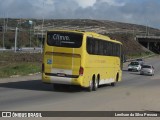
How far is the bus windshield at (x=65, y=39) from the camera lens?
26.9 metres

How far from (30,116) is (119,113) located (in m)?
3.57

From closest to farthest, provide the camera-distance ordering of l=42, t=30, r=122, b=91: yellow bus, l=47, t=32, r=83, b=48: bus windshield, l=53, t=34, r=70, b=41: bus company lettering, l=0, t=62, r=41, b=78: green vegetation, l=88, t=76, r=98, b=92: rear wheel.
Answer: l=42, t=30, r=122, b=91: yellow bus, l=47, t=32, r=83, b=48: bus windshield, l=53, t=34, r=70, b=41: bus company lettering, l=88, t=76, r=98, b=92: rear wheel, l=0, t=62, r=41, b=78: green vegetation

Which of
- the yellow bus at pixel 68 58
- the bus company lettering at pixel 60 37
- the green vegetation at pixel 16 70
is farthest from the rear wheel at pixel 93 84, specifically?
the green vegetation at pixel 16 70

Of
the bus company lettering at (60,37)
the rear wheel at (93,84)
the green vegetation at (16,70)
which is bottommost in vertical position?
the green vegetation at (16,70)

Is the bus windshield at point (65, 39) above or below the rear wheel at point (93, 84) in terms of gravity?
above

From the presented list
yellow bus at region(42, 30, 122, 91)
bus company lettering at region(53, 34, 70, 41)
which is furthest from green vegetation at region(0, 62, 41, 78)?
bus company lettering at region(53, 34, 70, 41)

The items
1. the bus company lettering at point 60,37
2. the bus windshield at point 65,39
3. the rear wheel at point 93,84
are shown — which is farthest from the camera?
the rear wheel at point 93,84

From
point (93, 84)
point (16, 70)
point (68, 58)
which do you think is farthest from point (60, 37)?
point (16, 70)

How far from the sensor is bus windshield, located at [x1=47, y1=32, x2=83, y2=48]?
26.9m

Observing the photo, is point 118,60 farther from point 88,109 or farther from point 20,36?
point 20,36

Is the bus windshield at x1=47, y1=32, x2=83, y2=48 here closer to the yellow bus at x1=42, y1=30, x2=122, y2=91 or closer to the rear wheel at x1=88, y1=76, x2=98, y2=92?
the yellow bus at x1=42, y1=30, x2=122, y2=91

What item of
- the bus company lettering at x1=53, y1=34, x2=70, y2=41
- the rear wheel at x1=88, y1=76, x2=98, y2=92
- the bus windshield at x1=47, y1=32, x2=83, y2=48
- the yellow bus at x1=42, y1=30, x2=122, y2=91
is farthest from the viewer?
the rear wheel at x1=88, y1=76, x2=98, y2=92

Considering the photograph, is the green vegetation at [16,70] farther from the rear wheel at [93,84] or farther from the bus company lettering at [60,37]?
the bus company lettering at [60,37]

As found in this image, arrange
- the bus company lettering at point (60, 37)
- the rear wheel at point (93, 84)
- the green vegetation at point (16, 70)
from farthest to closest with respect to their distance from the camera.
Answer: the green vegetation at point (16, 70) → the rear wheel at point (93, 84) → the bus company lettering at point (60, 37)
